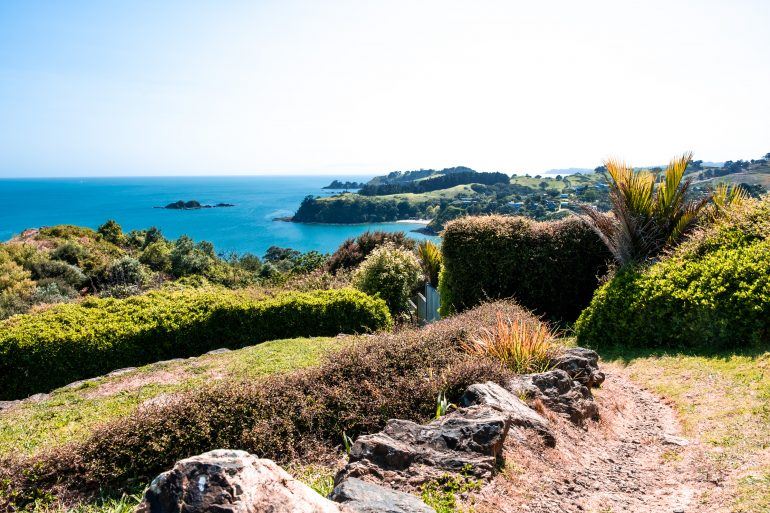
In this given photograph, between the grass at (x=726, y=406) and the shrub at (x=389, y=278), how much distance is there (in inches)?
306

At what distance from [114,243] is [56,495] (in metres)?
29.4

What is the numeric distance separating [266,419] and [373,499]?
207cm

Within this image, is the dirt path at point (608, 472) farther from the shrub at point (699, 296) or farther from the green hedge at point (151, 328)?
the green hedge at point (151, 328)

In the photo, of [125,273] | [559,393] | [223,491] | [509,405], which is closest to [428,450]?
[509,405]

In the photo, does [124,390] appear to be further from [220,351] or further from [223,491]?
[223,491]

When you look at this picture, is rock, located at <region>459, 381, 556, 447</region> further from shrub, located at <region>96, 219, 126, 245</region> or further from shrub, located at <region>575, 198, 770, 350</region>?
shrub, located at <region>96, 219, 126, 245</region>

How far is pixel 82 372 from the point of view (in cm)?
922

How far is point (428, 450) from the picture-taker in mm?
3643

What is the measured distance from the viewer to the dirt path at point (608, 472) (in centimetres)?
347

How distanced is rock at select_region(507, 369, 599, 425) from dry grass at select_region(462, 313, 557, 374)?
406mm

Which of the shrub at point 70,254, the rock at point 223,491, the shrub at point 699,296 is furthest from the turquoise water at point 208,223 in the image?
the rock at point 223,491

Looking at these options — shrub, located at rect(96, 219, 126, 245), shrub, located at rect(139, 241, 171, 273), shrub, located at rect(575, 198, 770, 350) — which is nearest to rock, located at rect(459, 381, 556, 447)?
shrub, located at rect(575, 198, 770, 350)

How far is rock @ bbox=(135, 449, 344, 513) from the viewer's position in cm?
222

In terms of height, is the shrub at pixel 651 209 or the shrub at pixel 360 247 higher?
the shrub at pixel 651 209
